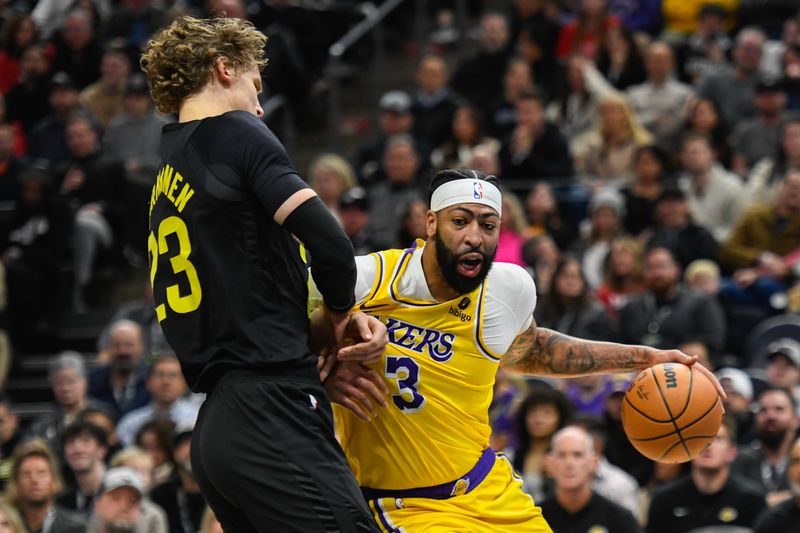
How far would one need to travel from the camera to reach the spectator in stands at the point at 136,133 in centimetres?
1531

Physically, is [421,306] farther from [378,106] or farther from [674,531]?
[378,106]

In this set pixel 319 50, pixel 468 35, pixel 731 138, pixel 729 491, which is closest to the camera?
pixel 729 491

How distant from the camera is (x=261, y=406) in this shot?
507cm

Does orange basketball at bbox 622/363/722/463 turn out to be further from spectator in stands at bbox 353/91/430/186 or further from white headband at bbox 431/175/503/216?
spectator in stands at bbox 353/91/430/186

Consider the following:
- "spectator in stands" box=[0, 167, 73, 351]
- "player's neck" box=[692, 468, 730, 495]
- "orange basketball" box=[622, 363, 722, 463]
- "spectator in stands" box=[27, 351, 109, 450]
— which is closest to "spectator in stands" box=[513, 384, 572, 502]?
"player's neck" box=[692, 468, 730, 495]

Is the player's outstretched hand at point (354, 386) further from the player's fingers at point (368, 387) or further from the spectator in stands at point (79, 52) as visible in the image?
the spectator in stands at point (79, 52)

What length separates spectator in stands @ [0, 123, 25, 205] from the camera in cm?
1555

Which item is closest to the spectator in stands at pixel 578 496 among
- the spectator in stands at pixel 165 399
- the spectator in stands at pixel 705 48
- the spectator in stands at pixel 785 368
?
the spectator in stands at pixel 785 368

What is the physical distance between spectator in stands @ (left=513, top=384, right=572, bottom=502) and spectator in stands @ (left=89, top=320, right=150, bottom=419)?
147 inches

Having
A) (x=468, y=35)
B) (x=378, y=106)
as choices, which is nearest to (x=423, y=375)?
(x=378, y=106)

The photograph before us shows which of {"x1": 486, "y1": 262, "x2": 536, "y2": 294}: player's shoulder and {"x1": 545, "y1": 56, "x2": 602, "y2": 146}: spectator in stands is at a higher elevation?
{"x1": 545, "y1": 56, "x2": 602, "y2": 146}: spectator in stands

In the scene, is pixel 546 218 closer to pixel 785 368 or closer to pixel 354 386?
pixel 785 368

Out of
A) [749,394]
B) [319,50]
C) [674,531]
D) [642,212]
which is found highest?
[319,50]

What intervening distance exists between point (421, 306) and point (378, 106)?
10.9m
